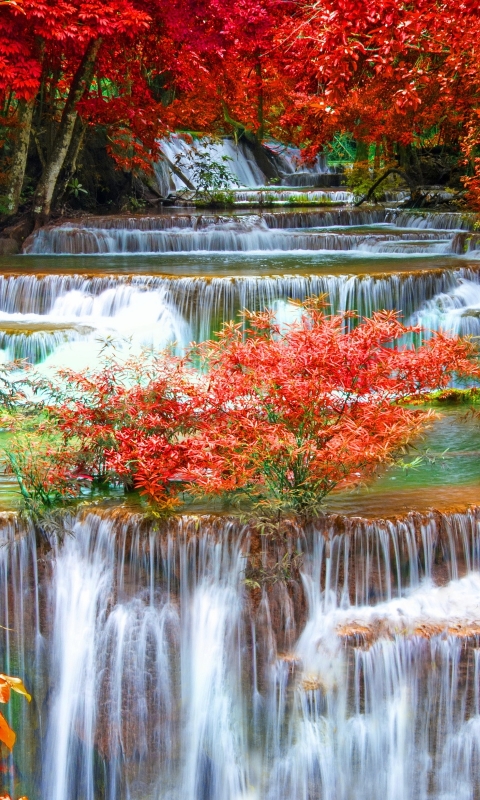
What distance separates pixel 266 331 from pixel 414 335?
508 centimetres

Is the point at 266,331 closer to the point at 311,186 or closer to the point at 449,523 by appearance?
the point at 449,523

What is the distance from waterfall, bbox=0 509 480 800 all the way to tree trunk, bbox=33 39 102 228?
11900 millimetres

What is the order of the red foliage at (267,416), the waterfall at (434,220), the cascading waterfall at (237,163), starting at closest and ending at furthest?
the red foliage at (267,416) → the waterfall at (434,220) → the cascading waterfall at (237,163)

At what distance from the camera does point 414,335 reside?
11266 mm

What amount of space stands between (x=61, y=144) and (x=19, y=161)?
2.63ft

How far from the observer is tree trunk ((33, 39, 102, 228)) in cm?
1617

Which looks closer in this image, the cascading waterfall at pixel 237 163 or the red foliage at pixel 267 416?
the red foliage at pixel 267 416

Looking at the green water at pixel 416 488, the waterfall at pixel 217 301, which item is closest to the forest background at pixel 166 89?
the waterfall at pixel 217 301

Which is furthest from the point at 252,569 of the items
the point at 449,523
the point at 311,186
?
the point at 311,186

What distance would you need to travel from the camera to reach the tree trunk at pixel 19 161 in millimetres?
16422

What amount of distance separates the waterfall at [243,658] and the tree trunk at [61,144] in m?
11.9

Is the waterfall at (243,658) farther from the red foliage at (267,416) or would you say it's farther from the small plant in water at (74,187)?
the small plant in water at (74,187)

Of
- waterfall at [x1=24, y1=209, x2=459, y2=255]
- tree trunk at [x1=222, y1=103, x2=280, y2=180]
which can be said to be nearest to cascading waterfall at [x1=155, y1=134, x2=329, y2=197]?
tree trunk at [x1=222, y1=103, x2=280, y2=180]

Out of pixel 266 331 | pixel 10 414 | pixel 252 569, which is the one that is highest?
pixel 266 331
